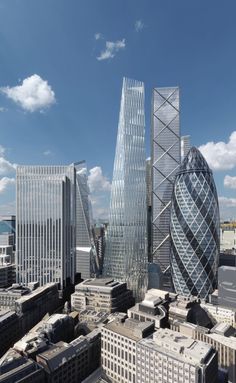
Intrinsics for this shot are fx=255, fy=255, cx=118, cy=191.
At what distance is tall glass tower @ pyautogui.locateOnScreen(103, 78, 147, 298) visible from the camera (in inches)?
5482

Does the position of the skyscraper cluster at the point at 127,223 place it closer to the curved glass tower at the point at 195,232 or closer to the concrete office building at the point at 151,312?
the curved glass tower at the point at 195,232

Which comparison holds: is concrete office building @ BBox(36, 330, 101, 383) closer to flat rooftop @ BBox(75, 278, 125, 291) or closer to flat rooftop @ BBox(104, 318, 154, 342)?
flat rooftop @ BBox(104, 318, 154, 342)

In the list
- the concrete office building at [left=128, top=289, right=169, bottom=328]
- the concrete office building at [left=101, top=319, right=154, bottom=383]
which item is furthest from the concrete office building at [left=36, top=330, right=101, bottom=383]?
the concrete office building at [left=128, top=289, right=169, bottom=328]

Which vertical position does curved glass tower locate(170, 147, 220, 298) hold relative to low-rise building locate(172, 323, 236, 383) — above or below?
above

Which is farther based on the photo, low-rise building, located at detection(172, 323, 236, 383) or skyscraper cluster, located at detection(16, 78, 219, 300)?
skyscraper cluster, located at detection(16, 78, 219, 300)

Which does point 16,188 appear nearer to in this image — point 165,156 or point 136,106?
point 136,106

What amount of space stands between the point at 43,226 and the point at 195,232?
232 feet

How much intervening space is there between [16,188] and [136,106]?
84064 millimetres

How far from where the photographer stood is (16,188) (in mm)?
120938

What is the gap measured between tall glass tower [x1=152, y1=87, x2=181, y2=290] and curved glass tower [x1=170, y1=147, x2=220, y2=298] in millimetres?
49022

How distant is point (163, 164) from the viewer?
599ft

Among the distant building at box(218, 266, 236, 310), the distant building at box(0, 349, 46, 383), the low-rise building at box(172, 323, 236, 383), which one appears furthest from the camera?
the distant building at box(218, 266, 236, 310)

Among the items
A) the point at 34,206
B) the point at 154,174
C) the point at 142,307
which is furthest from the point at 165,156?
the point at 142,307

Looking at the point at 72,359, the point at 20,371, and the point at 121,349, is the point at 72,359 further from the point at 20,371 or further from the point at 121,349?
the point at 20,371
